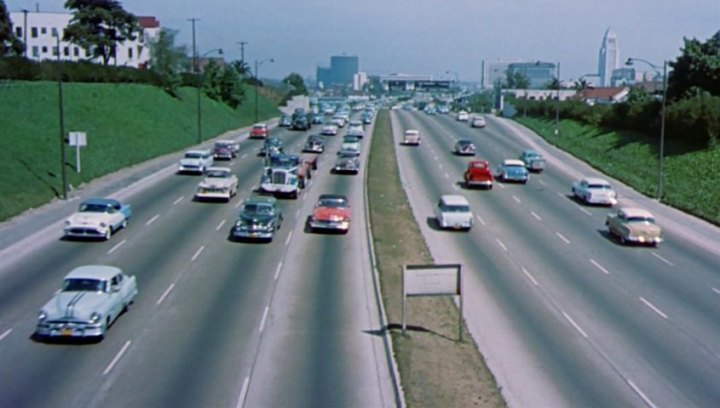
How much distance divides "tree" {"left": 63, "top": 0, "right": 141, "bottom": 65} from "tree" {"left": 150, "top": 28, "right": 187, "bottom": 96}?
19.3 feet

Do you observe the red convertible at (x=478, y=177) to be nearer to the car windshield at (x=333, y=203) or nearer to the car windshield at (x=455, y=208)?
the car windshield at (x=455, y=208)

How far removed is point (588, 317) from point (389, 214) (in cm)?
1745

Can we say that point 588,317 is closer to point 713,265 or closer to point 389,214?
point 713,265

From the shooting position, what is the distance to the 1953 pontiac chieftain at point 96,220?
3494 cm

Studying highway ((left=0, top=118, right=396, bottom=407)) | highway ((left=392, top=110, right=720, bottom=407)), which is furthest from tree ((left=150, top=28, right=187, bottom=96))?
highway ((left=0, top=118, right=396, bottom=407))

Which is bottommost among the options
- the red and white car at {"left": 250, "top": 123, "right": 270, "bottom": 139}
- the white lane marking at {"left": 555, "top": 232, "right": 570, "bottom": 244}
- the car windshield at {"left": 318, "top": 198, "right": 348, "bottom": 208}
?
the white lane marking at {"left": 555, "top": 232, "right": 570, "bottom": 244}

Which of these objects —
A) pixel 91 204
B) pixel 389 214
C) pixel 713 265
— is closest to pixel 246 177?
pixel 389 214

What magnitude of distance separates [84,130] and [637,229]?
1571 inches

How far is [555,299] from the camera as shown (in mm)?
29375

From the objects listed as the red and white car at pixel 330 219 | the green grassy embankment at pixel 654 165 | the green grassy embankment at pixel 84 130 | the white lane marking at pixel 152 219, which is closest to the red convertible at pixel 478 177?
the green grassy embankment at pixel 654 165

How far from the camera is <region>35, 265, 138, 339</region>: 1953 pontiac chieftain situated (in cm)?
2222

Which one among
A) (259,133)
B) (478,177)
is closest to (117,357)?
(478,177)

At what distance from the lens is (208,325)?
24.6 meters

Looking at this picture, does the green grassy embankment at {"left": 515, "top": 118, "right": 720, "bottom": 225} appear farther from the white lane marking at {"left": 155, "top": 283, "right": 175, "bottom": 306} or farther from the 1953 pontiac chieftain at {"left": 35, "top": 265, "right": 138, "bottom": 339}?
the 1953 pontiac chieftain at {"left": 35, "top": 265, "right": 138, "bottom": 339}
